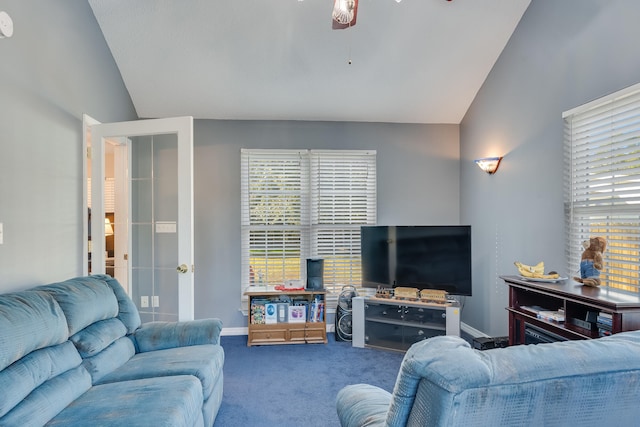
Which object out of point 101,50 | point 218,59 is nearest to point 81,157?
point 101,50

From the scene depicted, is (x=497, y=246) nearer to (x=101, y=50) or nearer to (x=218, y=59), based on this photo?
(x=218, y=59)

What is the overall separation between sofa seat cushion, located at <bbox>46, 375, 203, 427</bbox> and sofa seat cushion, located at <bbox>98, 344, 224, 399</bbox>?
0.31ft

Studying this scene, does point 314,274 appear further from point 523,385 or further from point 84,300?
point 523,385

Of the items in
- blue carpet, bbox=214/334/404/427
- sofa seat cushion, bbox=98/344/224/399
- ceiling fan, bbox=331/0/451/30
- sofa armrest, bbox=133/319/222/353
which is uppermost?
ceiling fan, bbox=331/0/451/30

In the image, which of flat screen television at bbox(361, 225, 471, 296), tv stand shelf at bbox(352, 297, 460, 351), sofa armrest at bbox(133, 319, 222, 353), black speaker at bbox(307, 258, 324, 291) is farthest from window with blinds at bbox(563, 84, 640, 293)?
sofa armrest at bbox(133, 319, 222, 353)

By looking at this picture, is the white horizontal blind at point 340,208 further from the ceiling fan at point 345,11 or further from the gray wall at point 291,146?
the ceiling fan at point 345,11

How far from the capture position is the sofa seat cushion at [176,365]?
2.03 metres

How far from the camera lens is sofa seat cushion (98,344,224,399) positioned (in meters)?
2.03

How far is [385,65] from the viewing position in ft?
11.9

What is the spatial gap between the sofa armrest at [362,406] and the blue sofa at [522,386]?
0.42 meters

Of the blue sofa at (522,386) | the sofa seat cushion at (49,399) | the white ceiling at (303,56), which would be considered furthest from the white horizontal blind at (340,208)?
the blue sofa at (522,386)

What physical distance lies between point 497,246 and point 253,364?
2.67 metres

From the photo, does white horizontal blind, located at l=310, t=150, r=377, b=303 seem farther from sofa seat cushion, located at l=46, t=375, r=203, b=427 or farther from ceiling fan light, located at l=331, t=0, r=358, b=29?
sofa seat cushion, located at l=46, t=375, r=203, b=427

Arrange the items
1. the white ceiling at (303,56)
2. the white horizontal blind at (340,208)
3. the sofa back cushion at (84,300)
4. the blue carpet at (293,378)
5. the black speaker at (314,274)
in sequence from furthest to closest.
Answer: the white horizontal blind at (340,208)
the black speaker at (314,274)
the white ceiling at (303,56)
the blue carpet at (293,378)
the sofa back cushion at (84,300)
